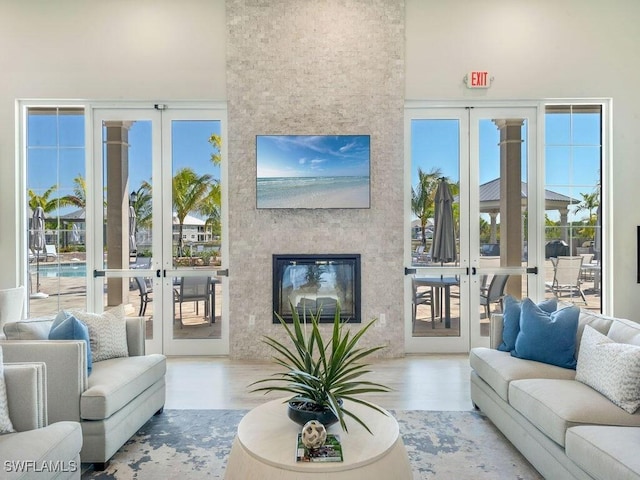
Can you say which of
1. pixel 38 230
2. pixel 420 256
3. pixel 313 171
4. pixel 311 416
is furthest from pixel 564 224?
pixel 38 230

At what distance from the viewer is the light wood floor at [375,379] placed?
11.1 ft

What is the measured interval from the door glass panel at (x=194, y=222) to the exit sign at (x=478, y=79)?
111 inches

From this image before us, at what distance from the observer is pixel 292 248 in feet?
15.3

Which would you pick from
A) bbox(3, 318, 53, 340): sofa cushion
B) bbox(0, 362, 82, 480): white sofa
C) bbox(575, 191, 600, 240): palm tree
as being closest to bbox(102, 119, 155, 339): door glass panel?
bbox(3, 318, 53, 340): sofa cushion

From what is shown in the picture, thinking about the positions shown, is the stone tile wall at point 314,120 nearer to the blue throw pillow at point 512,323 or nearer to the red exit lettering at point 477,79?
the red exit lettering at point 477,79

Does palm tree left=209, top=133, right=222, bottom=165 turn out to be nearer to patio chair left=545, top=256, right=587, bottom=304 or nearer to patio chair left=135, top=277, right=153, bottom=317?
patio chair left=135, top=277, right=153, bottom=317

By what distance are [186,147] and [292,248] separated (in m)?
1.66

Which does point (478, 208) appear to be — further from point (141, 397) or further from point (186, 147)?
point (141, 397)

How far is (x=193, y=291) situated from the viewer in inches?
188

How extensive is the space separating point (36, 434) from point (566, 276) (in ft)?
16.7

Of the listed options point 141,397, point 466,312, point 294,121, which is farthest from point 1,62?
point 466,312

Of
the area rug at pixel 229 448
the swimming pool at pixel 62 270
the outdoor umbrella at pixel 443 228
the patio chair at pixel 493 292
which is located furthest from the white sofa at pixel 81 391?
the patio chair at pixel 493 292

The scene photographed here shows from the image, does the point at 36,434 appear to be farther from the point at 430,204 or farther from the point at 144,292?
the point at 430,204

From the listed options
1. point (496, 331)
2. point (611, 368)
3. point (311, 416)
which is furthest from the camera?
point (496, 331)
